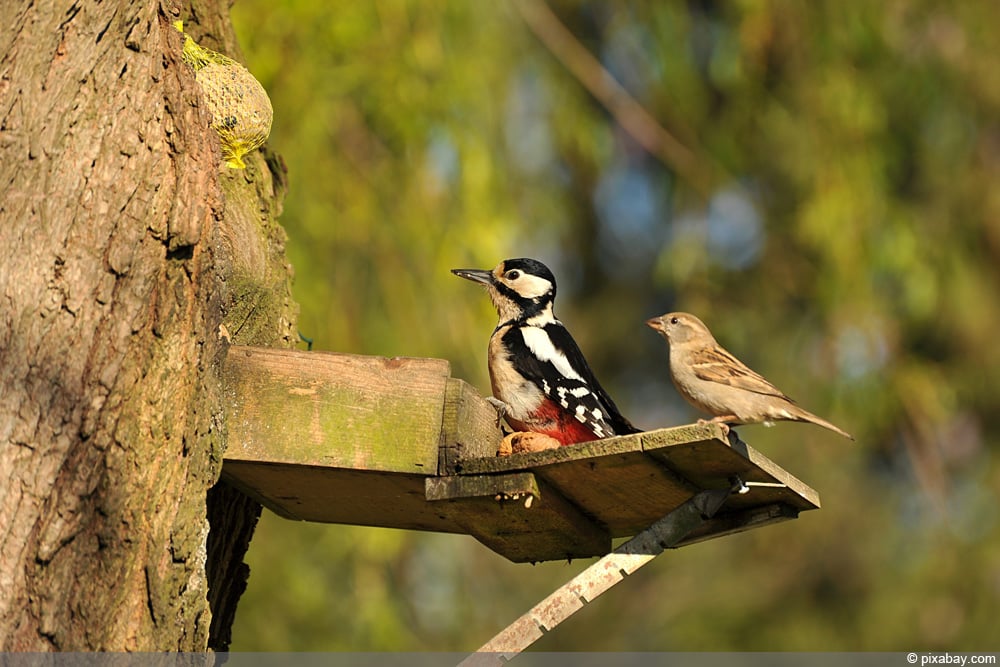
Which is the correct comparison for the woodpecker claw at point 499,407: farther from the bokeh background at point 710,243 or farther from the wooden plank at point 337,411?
the bokeh background at point 710,243

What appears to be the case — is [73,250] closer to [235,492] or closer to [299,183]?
[235,492]

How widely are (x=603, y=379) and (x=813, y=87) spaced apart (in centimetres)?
465

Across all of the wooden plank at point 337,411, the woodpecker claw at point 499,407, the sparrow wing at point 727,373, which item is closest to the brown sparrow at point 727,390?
the sparrow wing at point 727,373

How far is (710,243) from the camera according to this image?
24.4ft

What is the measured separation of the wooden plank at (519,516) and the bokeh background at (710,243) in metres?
1.88

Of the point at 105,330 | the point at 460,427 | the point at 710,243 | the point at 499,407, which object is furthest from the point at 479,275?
the point at 710,243

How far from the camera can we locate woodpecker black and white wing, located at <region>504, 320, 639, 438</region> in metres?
3.85

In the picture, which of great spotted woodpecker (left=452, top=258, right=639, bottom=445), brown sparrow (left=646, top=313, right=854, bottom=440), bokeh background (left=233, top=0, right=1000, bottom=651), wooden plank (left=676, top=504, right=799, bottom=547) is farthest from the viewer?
bokeh background (left=233, top=0, right=1000, bottom=651)

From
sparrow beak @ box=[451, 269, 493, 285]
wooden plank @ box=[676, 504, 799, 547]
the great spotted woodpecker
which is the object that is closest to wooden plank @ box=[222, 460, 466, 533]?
the great spotted woodpecker

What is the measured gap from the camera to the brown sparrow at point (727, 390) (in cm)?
443

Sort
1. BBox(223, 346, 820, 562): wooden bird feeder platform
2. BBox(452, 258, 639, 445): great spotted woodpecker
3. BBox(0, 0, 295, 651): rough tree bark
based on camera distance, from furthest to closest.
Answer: BBox(452, 258, 639, 445): great spotted woodpecker
BBox(223, 346, 820, 562): wooden bird feeder platform
BBox(0, 0, 295, 651): rough tree bark

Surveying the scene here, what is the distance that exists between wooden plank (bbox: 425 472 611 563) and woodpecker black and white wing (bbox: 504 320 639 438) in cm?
32

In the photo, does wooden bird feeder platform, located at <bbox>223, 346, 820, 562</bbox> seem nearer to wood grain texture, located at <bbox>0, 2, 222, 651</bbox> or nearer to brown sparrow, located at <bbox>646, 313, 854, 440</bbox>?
wood grain texture, located at <bbox>0, 2, 222, 651</bbox>

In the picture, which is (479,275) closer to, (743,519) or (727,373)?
(727,373)
